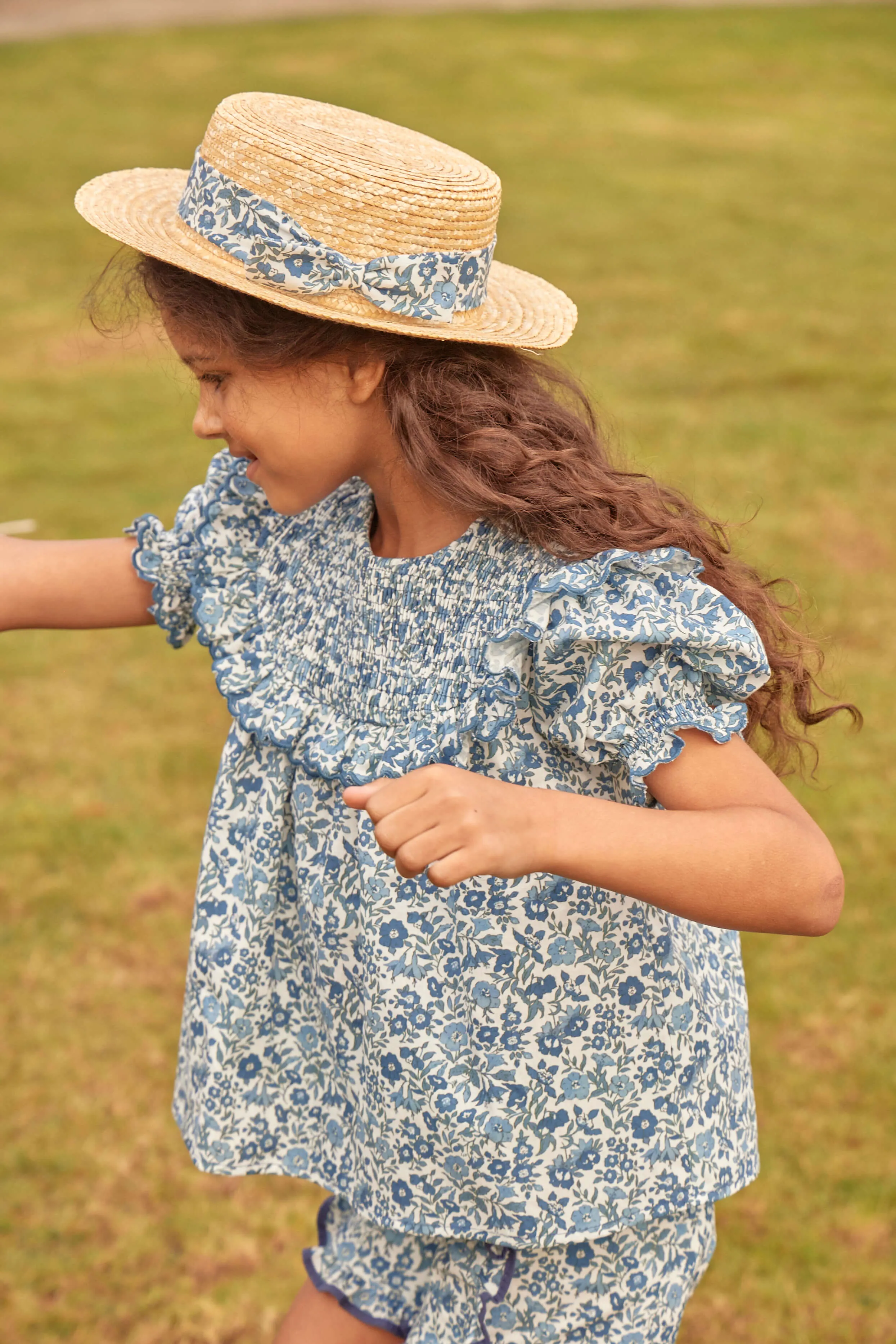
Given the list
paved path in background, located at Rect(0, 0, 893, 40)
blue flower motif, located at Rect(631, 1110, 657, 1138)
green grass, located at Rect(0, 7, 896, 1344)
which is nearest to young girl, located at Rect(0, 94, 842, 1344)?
blue flower motif, located at Rect(631, 1110, 657, 1138)

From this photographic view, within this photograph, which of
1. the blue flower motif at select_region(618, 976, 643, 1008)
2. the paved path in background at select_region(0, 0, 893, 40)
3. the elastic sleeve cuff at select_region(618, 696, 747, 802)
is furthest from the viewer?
the paved path in background at select_region(0, 0, 893, 40)

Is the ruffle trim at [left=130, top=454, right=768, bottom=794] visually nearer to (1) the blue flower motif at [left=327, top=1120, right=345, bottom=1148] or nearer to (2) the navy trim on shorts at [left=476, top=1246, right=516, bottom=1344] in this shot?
(1) the blue flower motif at [left=327, top=1120, right=345, bottom=1148]

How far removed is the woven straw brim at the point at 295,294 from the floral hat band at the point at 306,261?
0.04 feet

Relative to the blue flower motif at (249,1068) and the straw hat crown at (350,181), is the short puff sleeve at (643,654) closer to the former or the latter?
the straw hat crown at (350,181)

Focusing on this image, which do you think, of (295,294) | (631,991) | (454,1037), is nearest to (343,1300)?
(454,1037)

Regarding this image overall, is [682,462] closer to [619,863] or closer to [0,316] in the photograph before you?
[0,316]

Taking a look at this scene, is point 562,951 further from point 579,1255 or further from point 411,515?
point 411,515

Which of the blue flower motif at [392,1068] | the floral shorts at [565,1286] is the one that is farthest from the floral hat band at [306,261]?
the floral shorts at [565,1286]

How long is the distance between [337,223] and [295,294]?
84 millimetres

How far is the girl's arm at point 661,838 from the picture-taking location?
48.9 inches

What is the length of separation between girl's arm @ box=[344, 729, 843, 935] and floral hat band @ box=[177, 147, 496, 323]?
531 millimetres

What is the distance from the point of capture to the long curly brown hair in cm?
152

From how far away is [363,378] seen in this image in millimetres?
1613

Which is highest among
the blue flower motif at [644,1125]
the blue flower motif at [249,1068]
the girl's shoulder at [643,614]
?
the girl's shoulder at [643,614]
